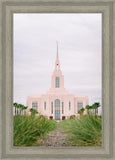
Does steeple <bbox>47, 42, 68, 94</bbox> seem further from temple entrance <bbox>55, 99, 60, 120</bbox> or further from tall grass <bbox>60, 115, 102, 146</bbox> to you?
tall grass <bbox>60, 115, 102, 146</bbox>

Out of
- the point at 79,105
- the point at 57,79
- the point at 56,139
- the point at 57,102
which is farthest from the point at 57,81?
the point at 56,139

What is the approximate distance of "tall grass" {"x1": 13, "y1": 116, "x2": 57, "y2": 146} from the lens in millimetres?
1999

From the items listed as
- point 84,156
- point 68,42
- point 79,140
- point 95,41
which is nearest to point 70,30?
point 68,42

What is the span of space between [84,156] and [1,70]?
3.91ft

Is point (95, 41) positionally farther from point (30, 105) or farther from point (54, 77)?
point (30, 105)

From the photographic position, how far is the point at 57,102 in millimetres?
2121

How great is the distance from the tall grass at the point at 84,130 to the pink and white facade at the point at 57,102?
83mm

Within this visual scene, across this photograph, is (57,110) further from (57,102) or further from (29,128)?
(29,128)

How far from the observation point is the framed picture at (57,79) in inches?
76.2

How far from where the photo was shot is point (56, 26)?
2.12m

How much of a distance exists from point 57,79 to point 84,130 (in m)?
0.61

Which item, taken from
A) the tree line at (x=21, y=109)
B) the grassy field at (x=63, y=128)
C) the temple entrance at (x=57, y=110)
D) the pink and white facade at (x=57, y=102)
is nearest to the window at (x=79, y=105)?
the pink and white facade at (x=57, y=102)

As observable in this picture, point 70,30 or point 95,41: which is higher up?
point 70,30

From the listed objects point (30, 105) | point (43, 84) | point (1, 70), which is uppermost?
point (1, 70)
